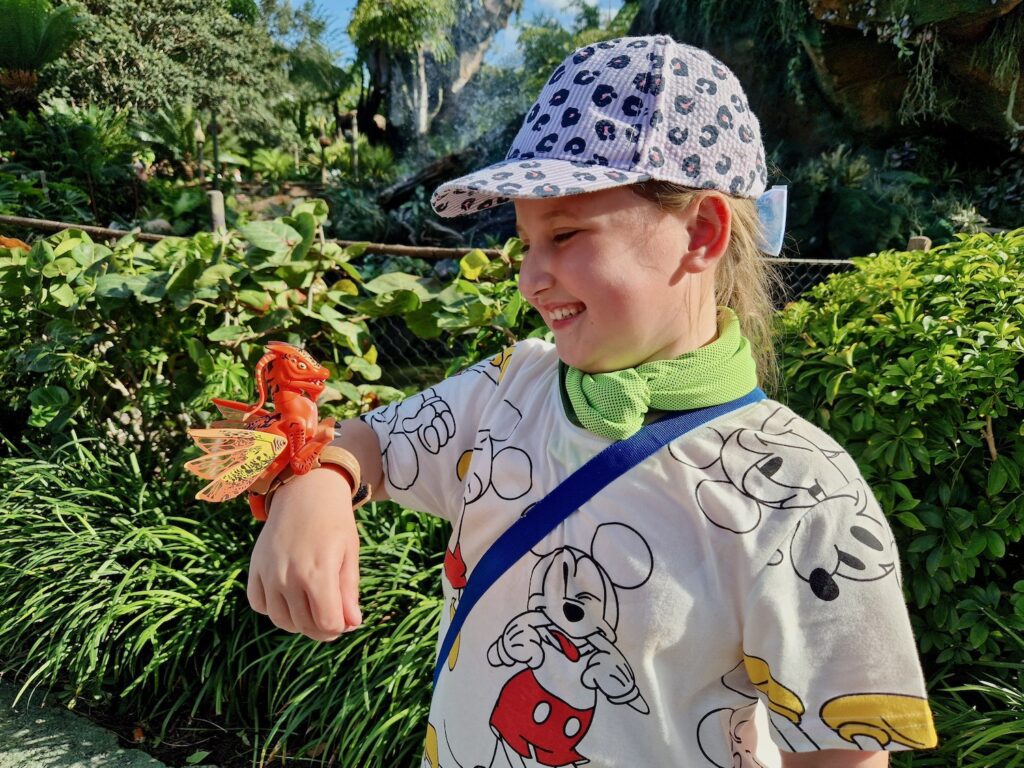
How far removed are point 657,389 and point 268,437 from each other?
0.49 m

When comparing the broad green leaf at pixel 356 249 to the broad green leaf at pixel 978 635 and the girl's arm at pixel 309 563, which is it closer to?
the girl's arm at pixel 309 563

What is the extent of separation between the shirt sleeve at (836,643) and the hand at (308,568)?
0.46 m

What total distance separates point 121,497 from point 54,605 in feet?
1.55

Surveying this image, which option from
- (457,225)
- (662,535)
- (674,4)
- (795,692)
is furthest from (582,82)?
(674,4)

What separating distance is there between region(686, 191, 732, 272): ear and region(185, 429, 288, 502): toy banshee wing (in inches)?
23.0

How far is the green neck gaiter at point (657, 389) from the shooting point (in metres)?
0.92

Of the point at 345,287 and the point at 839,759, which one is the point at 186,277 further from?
the point at 839,759

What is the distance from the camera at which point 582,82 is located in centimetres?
93

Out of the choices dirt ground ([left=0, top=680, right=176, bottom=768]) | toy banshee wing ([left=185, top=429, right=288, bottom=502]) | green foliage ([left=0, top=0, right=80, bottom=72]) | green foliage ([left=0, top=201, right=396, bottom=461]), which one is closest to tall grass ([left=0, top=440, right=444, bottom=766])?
dirt ground ([left=0, top=680, right=176, bottom=768])

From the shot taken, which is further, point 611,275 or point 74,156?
point 74,156

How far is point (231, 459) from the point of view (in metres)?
0.92

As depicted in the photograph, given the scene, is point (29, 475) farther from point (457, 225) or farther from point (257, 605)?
point (457, 225)

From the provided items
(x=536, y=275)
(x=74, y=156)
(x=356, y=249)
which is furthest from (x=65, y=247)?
(x=74, y=156)

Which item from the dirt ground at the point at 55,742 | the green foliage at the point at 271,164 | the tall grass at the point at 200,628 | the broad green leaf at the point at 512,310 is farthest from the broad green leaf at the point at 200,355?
the green foliage at the point at 271,164
